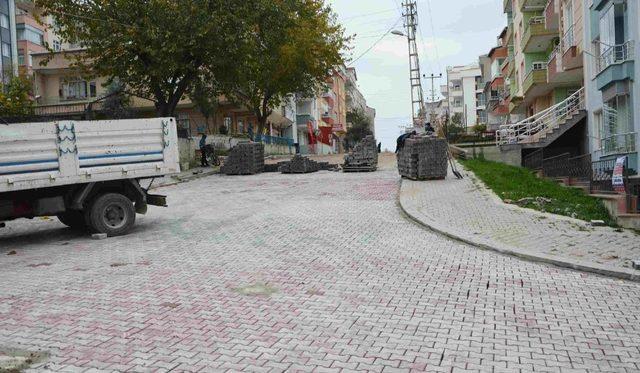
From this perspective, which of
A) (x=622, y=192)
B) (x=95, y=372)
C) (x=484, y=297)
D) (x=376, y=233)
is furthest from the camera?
(x=622, y=192)

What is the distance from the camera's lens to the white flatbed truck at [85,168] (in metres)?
9.84

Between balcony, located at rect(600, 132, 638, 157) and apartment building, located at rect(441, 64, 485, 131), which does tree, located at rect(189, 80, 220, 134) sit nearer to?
balcony, located at rect(600, 132, 638, 157)

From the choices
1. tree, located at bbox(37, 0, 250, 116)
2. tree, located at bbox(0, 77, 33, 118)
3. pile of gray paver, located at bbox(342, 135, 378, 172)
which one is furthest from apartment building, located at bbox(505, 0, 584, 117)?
tree, located at bbox(0, 77, 33, 118)

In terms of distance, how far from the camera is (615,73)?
1792 cm

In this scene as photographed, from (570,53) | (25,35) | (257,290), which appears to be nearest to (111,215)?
(257,290)

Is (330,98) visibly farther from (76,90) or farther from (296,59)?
(296,59)

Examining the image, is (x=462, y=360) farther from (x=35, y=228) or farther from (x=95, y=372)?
(x=35, y=228)

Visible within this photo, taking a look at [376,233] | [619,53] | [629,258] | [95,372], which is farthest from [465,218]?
[619,53]

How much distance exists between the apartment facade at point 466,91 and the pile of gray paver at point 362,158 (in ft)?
315

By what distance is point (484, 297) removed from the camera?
6176 millimetres

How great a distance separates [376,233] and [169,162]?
450 centimetres

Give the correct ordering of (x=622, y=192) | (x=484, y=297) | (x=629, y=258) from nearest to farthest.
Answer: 1. (x=484, y=297)
2. (x=629, y=258)
3. (x=622, y=192)

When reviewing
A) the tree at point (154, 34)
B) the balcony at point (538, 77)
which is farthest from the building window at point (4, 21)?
the balcony at point (538, 77)

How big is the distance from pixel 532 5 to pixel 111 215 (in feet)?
105
